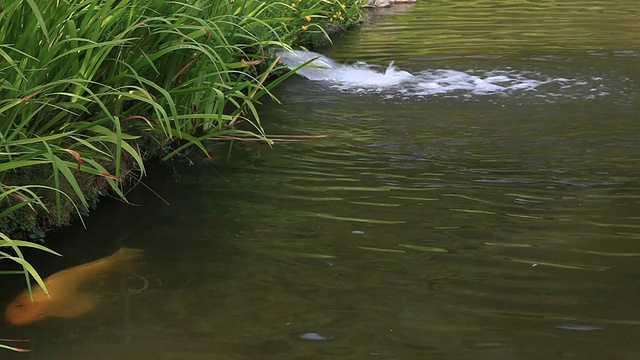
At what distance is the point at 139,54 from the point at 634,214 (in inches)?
81.9

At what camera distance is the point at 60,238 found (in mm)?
3324

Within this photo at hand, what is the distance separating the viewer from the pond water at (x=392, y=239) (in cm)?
250

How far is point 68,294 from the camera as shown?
2840 millimetres

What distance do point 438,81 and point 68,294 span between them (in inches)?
148

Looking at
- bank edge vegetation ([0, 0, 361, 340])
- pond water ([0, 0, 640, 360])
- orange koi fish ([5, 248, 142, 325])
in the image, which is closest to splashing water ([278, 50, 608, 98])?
pond water ([0, 0, 640, 360])

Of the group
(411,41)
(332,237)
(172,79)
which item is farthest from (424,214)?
(411,41)

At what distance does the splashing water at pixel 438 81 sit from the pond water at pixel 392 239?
69 millimetres

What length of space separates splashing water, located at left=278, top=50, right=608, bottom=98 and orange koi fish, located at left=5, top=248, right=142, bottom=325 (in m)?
2.61

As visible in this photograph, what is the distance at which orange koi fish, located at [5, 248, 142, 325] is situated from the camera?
2716mm

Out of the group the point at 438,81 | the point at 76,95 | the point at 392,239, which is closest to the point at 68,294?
the point at 76,95

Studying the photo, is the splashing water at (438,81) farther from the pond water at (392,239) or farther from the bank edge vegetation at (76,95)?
the bank edge vegetation at (76,95)

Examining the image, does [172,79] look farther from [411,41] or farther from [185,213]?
[411,41]

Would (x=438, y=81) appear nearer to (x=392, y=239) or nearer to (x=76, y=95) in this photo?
(x=392, y=239)

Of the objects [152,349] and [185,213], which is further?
[185,213]
